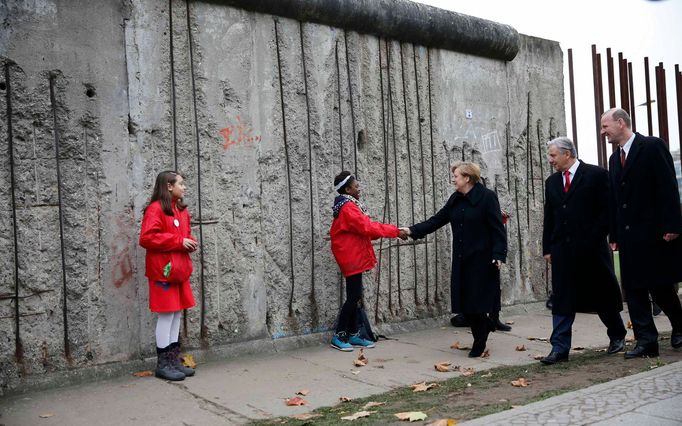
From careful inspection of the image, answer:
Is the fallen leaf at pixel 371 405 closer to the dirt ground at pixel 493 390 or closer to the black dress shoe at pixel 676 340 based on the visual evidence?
the dirt ground at pixel 493 390

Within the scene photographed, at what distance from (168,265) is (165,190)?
1.79 ft

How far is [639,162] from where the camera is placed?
5.38m

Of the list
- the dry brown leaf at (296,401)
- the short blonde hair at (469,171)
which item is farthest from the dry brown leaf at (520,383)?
the short blonde hair at (469,171)

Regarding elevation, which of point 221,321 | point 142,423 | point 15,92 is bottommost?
point 142,423

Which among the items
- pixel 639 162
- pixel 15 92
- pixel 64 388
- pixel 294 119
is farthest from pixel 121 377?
pixel 639 162

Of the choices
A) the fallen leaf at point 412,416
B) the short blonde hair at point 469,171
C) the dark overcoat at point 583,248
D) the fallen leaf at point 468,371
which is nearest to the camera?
the fallen leaf at point 412,416

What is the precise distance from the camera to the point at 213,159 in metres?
5.62

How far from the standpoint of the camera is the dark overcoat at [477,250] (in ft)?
18.5

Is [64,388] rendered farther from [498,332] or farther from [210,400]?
[498,332]

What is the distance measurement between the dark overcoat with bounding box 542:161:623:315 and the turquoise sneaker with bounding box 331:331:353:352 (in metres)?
1.74

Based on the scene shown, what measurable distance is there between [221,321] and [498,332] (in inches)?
113

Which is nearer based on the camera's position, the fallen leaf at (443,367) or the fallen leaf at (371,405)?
the fallen leaf at (371,405)

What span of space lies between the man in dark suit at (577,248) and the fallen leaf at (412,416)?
1.88 m

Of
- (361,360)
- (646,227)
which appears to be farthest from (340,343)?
(646,227)
